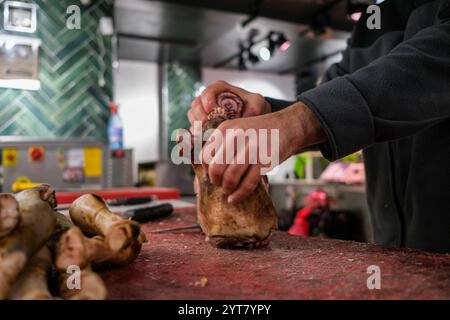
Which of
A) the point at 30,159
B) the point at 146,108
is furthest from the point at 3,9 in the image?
the point at 146,108

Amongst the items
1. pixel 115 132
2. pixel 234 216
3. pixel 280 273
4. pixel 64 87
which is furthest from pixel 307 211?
pixel 280 273

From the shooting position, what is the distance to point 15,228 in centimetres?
58

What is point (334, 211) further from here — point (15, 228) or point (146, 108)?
point (146, 108)

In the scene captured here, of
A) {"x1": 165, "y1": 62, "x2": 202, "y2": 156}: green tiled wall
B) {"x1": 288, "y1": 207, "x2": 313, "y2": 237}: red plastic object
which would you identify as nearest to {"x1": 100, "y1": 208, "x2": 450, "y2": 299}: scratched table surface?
{"x1": 288, "y1": 207, "x2": 313, "y2": 237}: red plastic object

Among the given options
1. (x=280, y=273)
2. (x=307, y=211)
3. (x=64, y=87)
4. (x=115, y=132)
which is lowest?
(x=307, y=211)

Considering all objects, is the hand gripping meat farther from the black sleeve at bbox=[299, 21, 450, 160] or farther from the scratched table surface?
the black sleeve at bbox=[299, 21, 450, 160]

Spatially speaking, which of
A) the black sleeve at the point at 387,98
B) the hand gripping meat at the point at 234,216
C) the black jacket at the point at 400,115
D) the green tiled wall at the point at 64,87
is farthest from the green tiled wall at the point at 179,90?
the black sleeve at the point at 387,98

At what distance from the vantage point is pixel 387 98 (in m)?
0.83

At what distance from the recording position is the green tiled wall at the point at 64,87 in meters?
3.65

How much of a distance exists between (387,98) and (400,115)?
50 mm

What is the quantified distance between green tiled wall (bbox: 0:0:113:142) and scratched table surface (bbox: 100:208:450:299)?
3.11 m

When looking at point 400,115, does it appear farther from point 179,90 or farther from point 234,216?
point 179,90

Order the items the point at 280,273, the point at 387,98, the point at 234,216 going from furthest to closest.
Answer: the point at 234,216, the point at 387,98, the point at 280,273

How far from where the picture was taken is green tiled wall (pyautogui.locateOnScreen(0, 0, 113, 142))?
12.0ft
